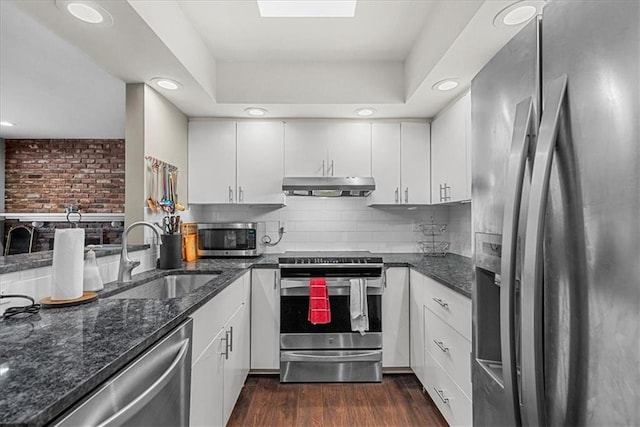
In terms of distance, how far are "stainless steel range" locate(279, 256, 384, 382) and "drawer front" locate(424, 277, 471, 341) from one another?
0.47 metres

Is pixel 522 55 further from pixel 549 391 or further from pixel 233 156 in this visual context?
pixel 233 156

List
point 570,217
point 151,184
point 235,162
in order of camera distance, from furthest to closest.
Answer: point 235,162, point 151,184, point 570,217

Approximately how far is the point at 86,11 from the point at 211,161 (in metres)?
1.61

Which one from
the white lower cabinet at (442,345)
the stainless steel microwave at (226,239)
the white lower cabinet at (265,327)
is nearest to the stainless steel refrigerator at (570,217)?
the white lower cabinet at (442,345)

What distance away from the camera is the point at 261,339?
2641 mm

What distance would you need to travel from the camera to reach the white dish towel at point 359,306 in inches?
101

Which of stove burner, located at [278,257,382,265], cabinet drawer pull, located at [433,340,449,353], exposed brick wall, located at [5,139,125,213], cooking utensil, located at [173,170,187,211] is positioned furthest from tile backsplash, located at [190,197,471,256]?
exposed brick wall, located at [5,139,125,213]

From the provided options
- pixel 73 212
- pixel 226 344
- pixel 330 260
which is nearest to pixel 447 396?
pixel 330 260

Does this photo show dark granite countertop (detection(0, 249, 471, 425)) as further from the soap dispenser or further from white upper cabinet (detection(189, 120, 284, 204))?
white upper cabinet (detection(189, 120, 284, 204))

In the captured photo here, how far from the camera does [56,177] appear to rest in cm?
577

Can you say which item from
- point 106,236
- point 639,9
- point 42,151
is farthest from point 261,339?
point 42,151

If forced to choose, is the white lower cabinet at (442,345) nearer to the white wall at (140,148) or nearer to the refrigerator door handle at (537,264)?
the refrigerator door handle at (537,264)

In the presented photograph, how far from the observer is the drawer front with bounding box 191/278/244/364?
4.65ft

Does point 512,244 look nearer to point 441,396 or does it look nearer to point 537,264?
point 537,264
